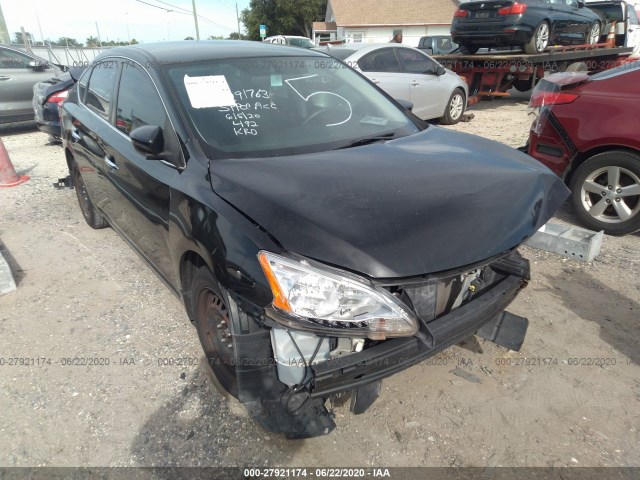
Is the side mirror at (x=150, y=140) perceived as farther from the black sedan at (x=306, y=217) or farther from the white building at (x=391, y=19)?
the white building at (x=391, y=19)

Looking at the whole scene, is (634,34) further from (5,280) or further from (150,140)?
(5,280)

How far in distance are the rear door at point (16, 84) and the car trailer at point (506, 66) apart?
9187 millimetres

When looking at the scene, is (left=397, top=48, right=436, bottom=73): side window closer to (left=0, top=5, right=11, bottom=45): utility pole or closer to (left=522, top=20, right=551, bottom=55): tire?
(left=522, top=20, right=551, bottom=55): tire

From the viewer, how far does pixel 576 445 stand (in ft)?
6.82

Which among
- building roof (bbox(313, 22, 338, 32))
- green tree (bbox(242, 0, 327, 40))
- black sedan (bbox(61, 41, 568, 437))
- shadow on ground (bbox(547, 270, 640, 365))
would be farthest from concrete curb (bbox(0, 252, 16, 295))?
green tree (bbox(242, 0, 327, 40))

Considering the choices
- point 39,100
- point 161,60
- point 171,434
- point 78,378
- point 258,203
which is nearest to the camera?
point 258,203

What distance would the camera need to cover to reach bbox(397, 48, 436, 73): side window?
8211 mm

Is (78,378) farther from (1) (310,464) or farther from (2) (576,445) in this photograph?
(2) (576,445)

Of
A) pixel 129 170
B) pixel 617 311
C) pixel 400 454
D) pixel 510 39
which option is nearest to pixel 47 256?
pixel 129 170

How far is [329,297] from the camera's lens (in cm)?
165

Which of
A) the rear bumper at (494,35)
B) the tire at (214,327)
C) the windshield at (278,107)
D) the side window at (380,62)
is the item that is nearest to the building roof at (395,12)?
the rear bumper at (494,35)

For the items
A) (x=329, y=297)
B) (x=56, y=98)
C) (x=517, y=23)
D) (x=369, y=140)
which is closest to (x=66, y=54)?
(x=56, y=98)

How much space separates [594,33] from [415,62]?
6820mm

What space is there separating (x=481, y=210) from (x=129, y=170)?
7.10ft
